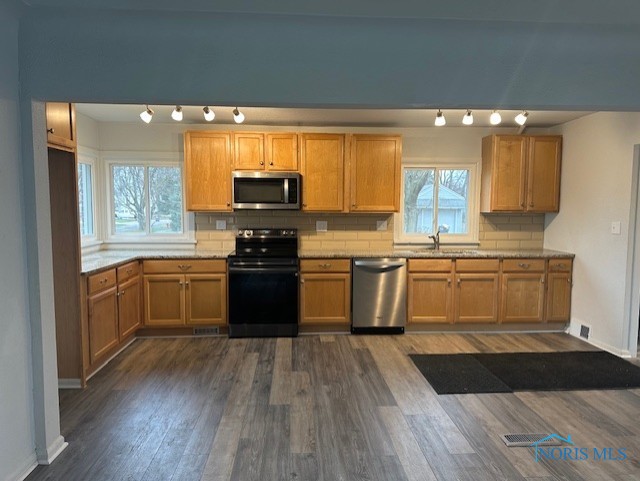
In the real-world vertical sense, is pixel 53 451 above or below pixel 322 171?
below

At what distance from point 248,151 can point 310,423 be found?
288cm

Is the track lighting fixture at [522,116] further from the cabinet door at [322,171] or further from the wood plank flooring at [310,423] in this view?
the wood plank flooring at [310,423]

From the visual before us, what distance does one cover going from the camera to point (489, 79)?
212 cm

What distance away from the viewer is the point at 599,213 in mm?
3865

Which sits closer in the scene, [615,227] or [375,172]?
[615,227]

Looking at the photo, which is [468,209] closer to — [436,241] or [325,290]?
[436,241]

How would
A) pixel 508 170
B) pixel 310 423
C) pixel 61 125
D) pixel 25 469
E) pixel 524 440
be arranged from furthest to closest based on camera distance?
1. pixel 508 170
2. pixel 61 125
3. pixel 310 423
4. pixel 524 440
5. pixel 25 469

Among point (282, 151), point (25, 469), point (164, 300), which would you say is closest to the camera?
point (25, 469)

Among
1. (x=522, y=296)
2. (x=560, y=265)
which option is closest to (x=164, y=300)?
(x=522, y=296)

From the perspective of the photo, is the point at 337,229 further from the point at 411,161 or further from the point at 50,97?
the point at 50,97

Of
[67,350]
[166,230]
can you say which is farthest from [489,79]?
[166,230]

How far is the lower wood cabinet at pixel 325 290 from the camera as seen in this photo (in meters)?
4.13

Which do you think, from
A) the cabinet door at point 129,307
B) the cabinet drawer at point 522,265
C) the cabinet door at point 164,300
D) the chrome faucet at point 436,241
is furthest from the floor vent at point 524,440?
the cabinet door at point 129,307

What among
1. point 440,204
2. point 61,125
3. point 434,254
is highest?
point 61,125
